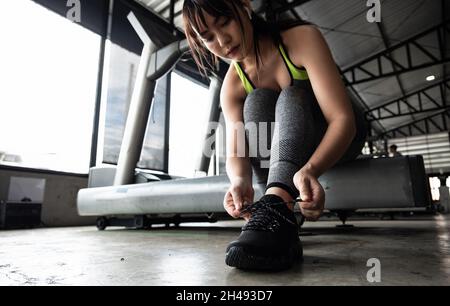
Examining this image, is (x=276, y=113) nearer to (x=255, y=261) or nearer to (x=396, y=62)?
(x=255, y=261)

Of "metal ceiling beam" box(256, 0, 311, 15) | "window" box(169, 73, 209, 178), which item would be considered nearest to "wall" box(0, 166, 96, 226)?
"window" box(169, 73, 209, 178)

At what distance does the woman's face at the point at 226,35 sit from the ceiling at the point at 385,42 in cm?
352

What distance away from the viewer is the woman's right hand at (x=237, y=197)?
0.61 meters

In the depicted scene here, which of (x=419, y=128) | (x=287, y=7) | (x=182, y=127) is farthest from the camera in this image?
(x=419, y=128)

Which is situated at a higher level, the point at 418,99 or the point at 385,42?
the point at 385,42

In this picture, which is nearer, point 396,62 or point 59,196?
point 59,196

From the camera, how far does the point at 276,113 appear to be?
669 millimetres

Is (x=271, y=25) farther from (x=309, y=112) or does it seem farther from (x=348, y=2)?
(x=348, y=2)

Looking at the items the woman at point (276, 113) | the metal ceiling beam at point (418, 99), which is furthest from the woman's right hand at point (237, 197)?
the metal ceiling beam at point (418, 99)

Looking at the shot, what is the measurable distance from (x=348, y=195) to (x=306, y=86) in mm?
546

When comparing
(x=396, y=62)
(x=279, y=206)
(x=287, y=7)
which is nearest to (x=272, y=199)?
(x=279, y=206)

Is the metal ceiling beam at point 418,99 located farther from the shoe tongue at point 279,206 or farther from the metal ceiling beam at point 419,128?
the shoe tongue at point 279,206

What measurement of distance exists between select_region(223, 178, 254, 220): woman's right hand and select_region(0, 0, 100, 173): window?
2864mm

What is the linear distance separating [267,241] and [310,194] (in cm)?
11
